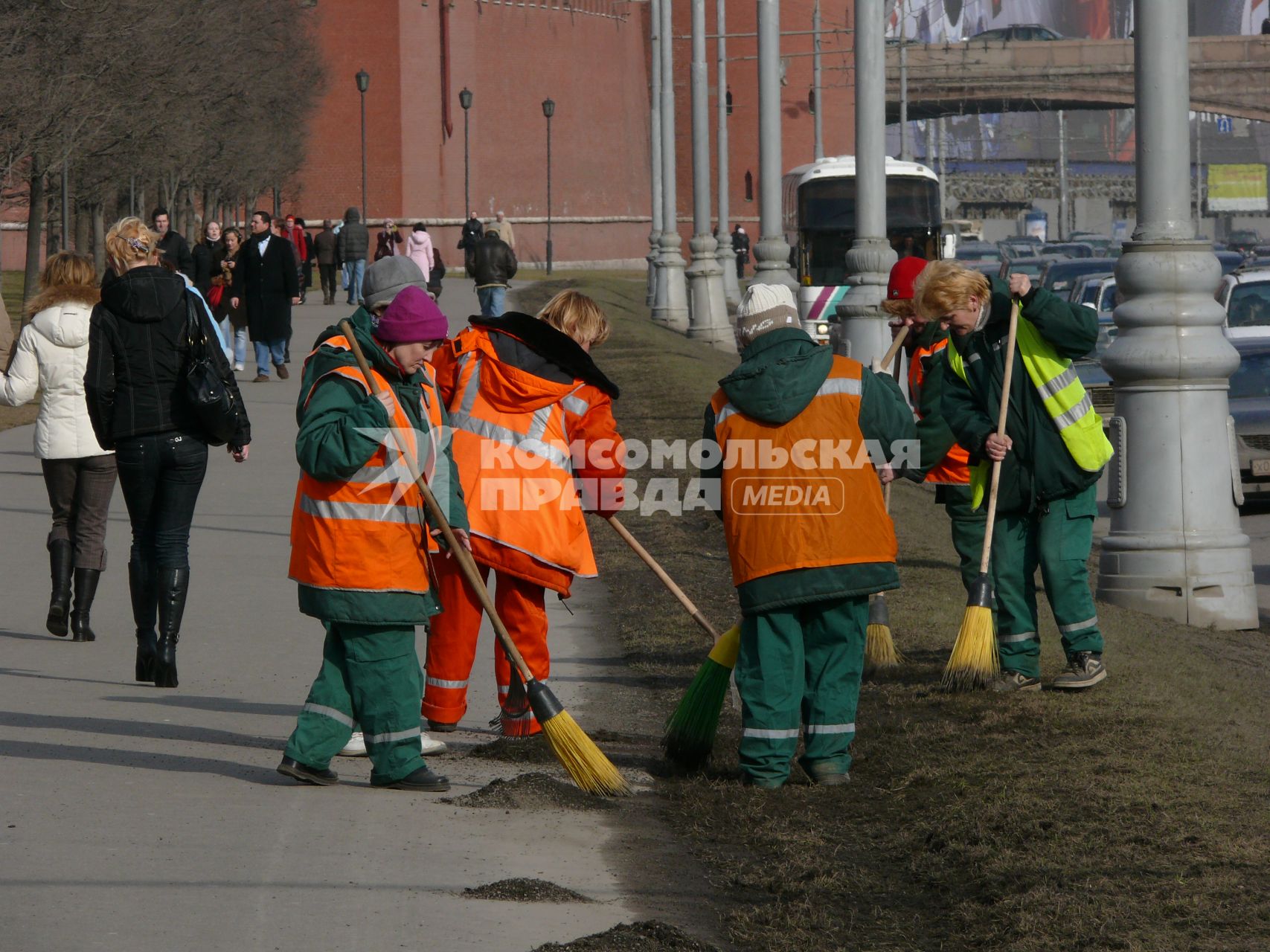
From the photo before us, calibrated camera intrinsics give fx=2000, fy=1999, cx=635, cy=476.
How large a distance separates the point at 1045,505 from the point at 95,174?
2899cm

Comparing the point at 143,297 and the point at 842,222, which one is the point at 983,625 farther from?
the point at 842,222

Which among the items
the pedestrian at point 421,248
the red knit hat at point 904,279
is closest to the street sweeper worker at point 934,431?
the red knit hat at point 904,279

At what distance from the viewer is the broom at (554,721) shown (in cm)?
623

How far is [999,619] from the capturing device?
25.3 ft

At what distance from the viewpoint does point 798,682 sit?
6371mm

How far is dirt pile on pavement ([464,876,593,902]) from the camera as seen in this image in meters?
5.16

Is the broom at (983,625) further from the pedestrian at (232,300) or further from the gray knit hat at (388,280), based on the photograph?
the pedestrian at (232,300)

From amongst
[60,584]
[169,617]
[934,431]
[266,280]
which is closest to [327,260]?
[266,280]

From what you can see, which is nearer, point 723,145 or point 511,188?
point 723,145

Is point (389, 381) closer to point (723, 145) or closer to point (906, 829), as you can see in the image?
point (906, 829)

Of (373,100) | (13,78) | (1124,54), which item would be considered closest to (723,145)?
(13,78)

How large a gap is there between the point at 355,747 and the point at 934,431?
2.52 metres

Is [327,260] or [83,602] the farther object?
[327,260]

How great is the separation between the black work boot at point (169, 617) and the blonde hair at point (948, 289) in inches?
123
